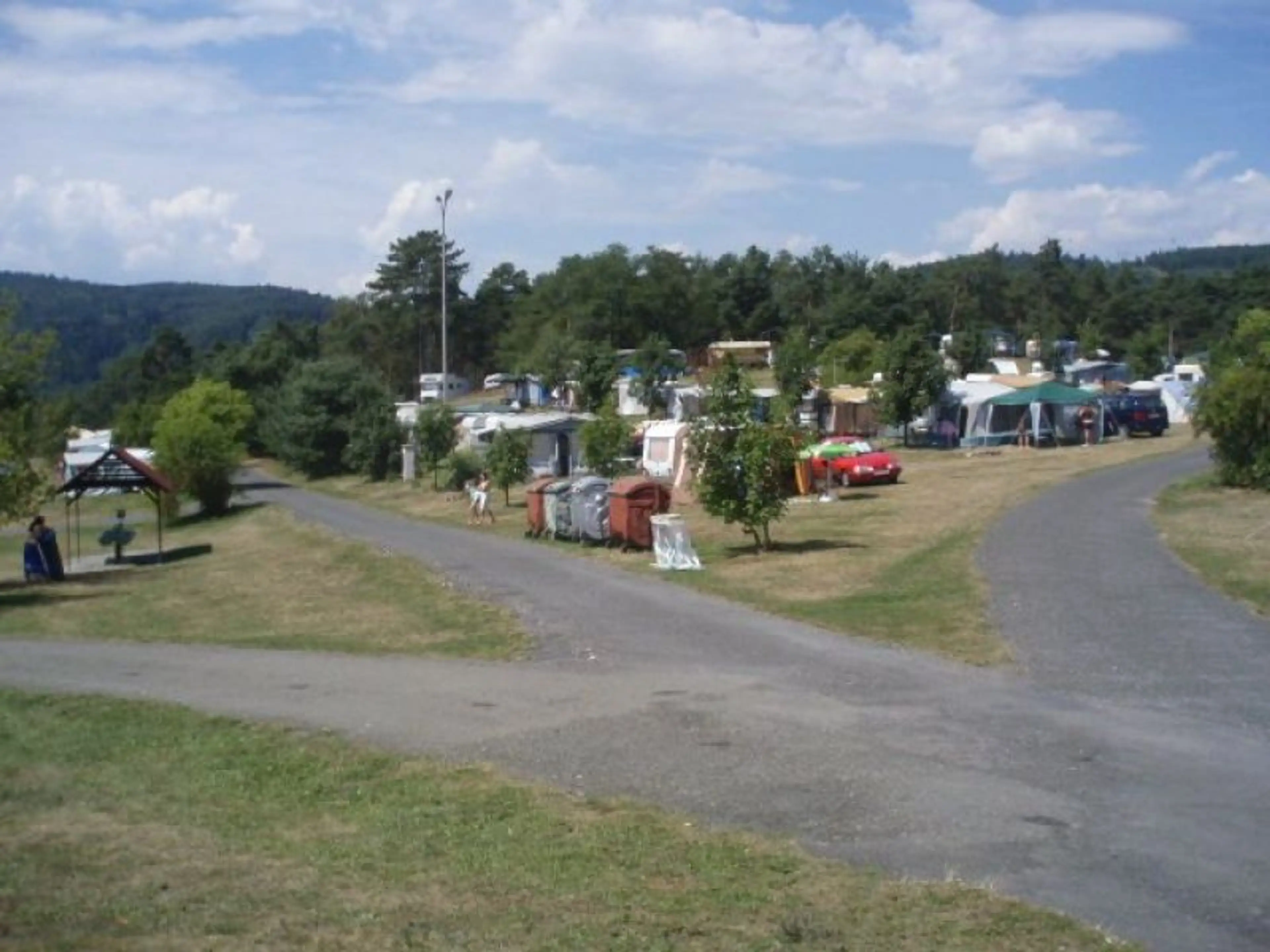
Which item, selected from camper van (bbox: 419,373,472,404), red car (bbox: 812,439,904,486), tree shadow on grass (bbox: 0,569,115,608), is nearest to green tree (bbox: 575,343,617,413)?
camper van (bbox: 419,373,472,404)

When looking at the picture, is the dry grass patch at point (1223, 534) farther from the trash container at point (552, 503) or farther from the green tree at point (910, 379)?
the green tree at point (910, 379)

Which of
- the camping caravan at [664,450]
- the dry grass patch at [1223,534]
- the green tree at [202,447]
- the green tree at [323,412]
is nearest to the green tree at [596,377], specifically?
the green tree at [323,412]

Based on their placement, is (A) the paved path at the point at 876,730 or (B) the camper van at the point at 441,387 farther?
(B) the camper van at the point at 441,387

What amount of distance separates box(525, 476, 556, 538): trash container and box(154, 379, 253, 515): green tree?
2239cm

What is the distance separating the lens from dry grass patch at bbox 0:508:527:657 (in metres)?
19.6

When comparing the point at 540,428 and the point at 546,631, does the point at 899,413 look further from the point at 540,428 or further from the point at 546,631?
the point at 546,631

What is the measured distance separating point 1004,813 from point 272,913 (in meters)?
4.18

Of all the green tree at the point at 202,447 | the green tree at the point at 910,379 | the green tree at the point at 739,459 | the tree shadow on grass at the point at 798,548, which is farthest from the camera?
the green tree at the point at 910,379

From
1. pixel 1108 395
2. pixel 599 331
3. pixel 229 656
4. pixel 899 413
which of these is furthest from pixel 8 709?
pixel 599 331

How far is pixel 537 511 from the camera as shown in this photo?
35.4 m

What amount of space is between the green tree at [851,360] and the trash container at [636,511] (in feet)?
159

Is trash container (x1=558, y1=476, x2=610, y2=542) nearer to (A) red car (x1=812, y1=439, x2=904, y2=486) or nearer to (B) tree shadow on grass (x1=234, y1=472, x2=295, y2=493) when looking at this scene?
(A) red car (x1=812, y1=439, x2=904, y2=486)

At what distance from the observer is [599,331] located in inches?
3939

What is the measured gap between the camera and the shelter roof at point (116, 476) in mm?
37188
